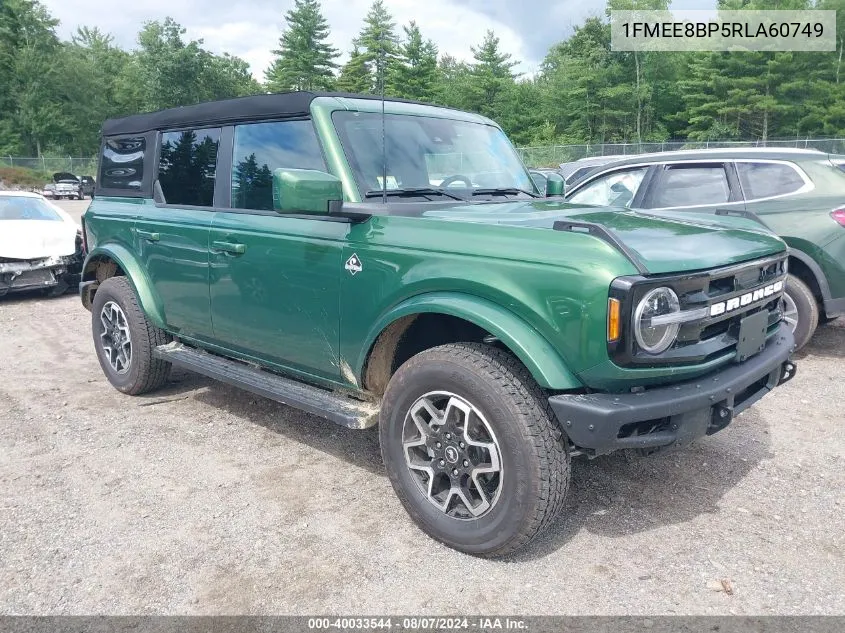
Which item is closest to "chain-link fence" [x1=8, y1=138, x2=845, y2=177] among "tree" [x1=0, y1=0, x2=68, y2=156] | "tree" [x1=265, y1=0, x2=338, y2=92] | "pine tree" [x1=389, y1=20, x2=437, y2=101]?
"pine tree" [x1=389, y1=20, x2=437, y2=101]

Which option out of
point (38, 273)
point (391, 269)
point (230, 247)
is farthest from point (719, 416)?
point (38, 273)

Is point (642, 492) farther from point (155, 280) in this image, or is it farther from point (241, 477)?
point (155, 280)

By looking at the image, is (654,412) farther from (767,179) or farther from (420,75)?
(420,75)

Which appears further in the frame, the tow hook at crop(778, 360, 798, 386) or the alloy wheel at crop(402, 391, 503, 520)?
the tow hook at crop(778, 360, 798, 386)

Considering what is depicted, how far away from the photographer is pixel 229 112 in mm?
4102

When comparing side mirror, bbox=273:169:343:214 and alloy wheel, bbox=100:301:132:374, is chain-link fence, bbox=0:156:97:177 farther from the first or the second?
side mirror, bbox=273:169:343:214

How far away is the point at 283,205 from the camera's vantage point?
3.10 metres

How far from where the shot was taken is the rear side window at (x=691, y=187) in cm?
629

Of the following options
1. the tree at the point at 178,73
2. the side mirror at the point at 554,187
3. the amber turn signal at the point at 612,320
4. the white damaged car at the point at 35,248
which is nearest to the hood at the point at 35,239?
the white damaged car at the point at 35,248

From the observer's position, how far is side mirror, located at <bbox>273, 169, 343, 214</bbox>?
3002 millimetres

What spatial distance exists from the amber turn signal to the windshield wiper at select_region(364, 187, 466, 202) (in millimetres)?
1385

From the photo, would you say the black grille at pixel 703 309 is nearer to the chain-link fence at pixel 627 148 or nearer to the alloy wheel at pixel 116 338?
the alloy wheel at pixel 116 338

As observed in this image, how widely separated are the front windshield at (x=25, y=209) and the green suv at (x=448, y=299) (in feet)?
20.7

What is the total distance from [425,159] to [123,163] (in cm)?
277
